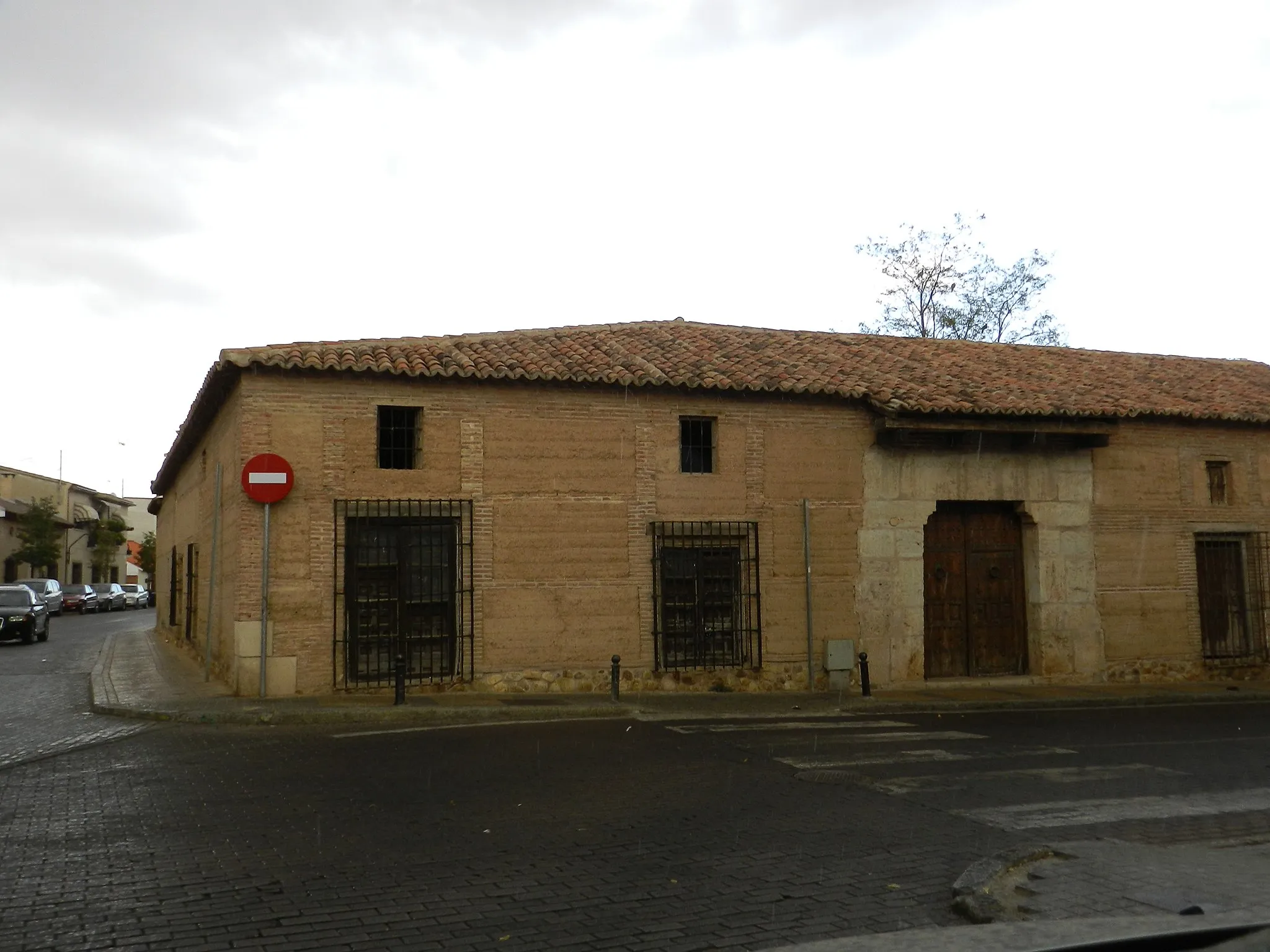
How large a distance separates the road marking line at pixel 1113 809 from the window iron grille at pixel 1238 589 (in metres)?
11.6

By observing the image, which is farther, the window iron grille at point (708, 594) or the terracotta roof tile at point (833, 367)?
the window iron grille at point (708, 594)

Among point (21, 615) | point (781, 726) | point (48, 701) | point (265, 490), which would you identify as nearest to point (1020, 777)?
point (781, 726)

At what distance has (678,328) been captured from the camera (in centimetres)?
1988

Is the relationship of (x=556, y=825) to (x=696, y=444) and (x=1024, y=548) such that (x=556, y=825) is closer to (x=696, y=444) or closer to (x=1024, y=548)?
(x=696, y=444)

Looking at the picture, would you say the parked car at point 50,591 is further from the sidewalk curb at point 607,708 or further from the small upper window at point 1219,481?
the small upper window at point 1219,481

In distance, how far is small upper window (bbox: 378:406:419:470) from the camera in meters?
15.1

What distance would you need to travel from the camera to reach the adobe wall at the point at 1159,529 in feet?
59.3

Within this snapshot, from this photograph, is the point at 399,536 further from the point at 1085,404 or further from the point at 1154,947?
the point at 1154,947

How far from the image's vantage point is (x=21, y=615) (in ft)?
90.4

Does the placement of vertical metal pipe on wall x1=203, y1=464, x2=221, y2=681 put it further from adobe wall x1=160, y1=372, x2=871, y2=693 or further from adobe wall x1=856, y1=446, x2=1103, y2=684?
adobe wall x1=856, y1=446, x2=1103, y2=684

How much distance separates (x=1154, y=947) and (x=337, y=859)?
428 centimetres

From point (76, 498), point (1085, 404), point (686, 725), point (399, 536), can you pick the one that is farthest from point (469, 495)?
point (76, 498)

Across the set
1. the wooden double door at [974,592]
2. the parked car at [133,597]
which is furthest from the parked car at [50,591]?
the wooden double door at [974,592]

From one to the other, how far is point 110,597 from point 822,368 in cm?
4326
